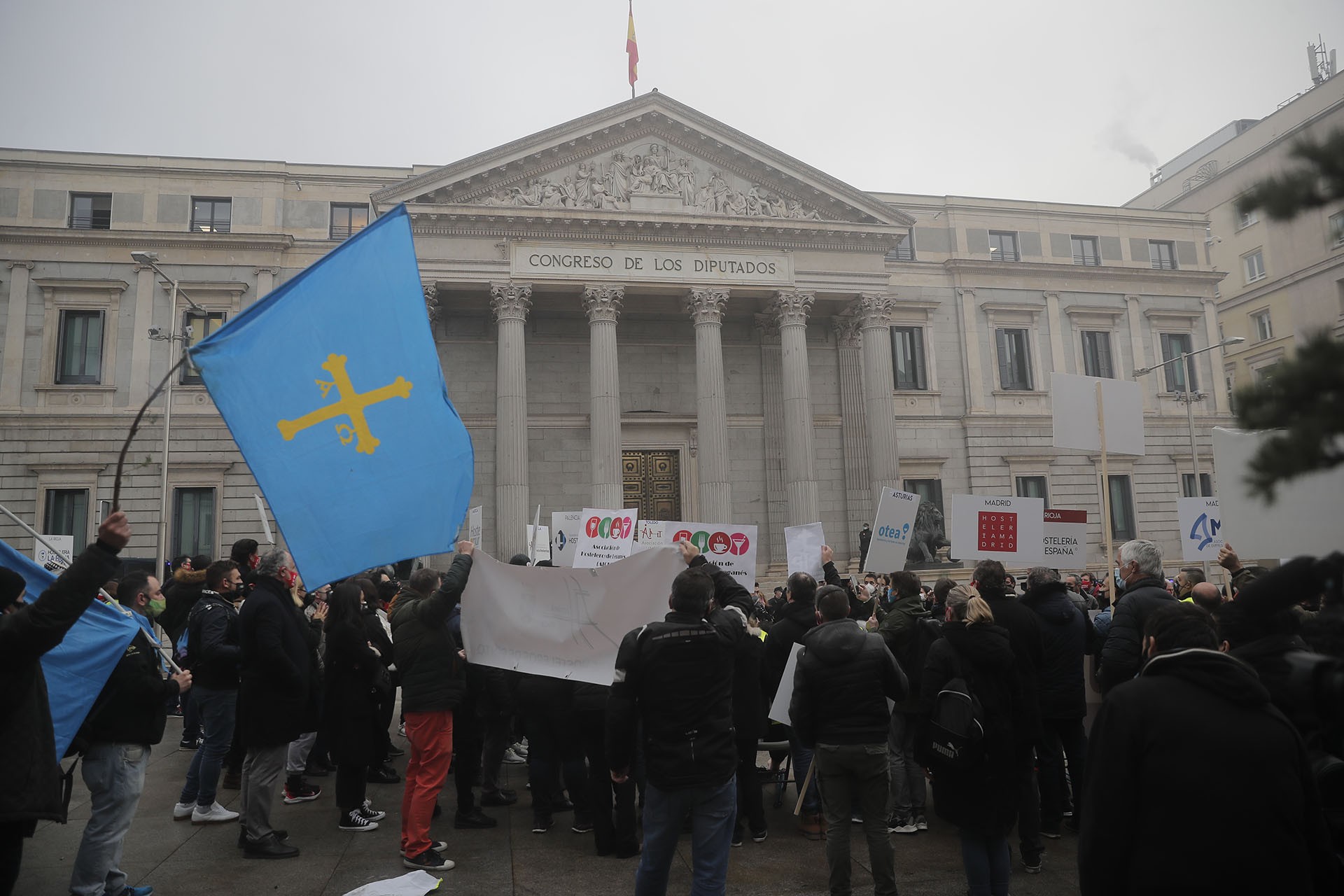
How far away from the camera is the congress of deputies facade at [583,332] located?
2884cm

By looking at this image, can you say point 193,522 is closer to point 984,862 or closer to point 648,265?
point 648,265

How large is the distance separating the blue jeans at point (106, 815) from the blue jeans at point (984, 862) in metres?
5.40

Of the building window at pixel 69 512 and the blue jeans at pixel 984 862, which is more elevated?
the building window at pixel 69 512

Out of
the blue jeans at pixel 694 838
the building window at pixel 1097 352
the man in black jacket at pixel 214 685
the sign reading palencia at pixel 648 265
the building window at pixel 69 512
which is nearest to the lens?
the blue jeans at pixel 694 838

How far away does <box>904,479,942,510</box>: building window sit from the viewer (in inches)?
1344

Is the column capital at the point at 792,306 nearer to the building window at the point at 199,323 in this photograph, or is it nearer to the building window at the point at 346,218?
the building window at the point at 346,218

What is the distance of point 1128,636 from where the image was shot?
6625mm

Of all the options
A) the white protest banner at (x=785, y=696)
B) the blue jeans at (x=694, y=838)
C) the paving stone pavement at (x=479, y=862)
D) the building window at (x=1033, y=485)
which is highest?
the building window at (x=1033, y=485)

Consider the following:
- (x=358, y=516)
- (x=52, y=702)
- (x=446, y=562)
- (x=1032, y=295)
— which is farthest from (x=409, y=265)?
(x=1032, y=295)

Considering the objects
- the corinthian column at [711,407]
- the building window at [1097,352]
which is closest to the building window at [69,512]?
the corinthian column at [711,407]

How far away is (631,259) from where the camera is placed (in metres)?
29.6

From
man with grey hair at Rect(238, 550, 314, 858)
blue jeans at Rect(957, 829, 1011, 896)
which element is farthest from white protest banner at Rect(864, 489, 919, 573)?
man with grey hair at Rect(238, 550, 314, 858)

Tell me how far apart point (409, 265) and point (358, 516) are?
6.25 ft

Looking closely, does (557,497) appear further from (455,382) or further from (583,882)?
(583,882)
